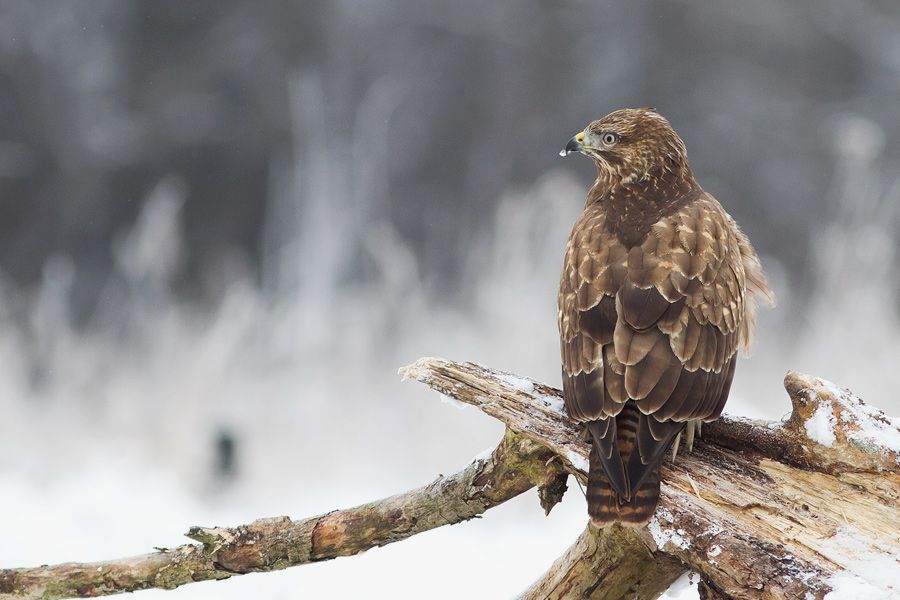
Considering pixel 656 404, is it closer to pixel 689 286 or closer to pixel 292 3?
pixel 689 286

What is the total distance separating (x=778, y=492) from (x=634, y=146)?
1.20m

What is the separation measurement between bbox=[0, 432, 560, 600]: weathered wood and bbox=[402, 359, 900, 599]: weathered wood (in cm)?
23

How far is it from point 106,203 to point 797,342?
355 cm

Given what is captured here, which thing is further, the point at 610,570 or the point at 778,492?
the point at 610,570

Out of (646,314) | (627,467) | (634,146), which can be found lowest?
(627,467)

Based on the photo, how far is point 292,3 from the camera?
492 centimetres

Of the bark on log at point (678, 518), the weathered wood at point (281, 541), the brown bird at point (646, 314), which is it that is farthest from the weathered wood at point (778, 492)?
the weathered wood at point (281, 541)

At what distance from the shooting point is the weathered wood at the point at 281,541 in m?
2.88

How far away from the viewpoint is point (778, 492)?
2500 millimetres

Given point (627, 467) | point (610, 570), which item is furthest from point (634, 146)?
point (610, 570)

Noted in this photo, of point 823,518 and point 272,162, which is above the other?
point 272,162

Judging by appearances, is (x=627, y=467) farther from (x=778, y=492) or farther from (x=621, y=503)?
(x=778, y=492)

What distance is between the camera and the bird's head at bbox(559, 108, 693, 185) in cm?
312

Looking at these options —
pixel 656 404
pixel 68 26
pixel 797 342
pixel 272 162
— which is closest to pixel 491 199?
pixel 272 162
